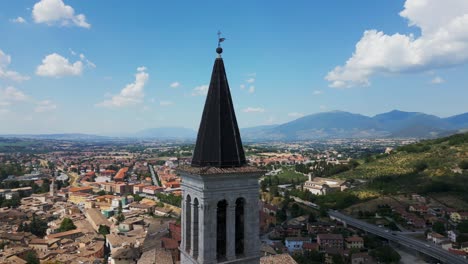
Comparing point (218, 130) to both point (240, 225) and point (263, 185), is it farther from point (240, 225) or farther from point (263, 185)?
point (263, 185)

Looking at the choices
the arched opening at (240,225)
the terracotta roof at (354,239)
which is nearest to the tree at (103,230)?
the terracotta roof at (354,239)

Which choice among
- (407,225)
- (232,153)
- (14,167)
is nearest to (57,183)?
(14,167)

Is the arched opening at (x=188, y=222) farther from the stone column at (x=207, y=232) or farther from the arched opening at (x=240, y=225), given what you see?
the arched opening at (x=240, y=225)

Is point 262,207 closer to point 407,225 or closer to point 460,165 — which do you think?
point 407,225

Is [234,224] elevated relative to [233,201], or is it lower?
lower

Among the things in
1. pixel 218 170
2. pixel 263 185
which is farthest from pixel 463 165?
pixel 218 170

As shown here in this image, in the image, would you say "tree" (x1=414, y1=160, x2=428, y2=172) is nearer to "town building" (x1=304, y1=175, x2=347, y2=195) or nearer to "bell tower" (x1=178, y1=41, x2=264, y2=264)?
"town building" (x1=304, y1=175, x2=347, y2=195)

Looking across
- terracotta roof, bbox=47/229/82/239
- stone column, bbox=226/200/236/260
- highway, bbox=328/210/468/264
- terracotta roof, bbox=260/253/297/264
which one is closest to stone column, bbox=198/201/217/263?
stone column, bbox=226/200/236/260
